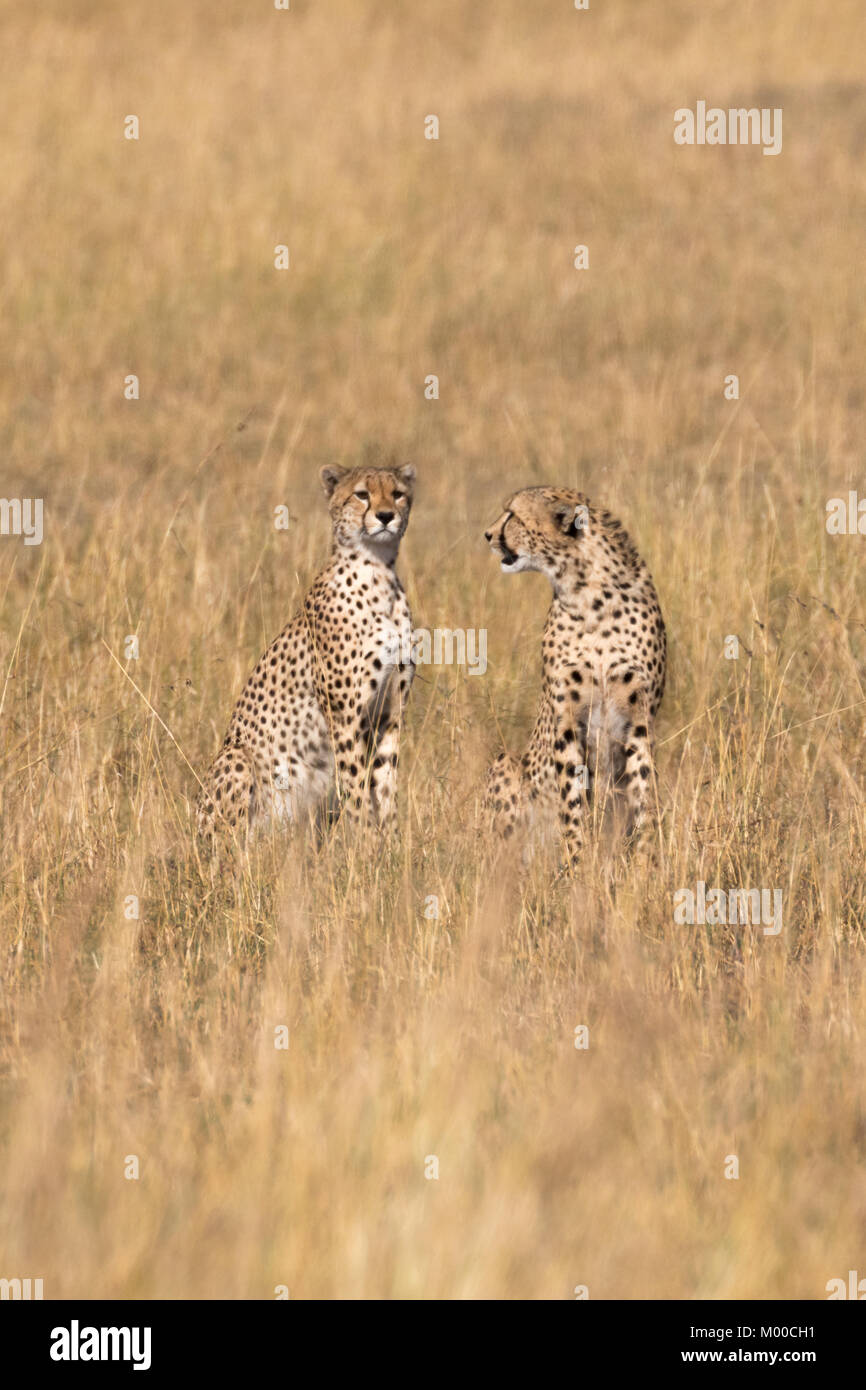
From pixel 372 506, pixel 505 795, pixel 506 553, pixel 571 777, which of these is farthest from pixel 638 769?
pixel 372 506

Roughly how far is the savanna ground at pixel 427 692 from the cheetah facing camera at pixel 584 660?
21 cm

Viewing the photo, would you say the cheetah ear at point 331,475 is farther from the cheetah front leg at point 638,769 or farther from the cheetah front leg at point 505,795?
the cheetah front leg at point 638,769

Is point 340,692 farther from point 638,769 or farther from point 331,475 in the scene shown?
point 638,769

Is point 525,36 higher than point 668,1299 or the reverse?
higher

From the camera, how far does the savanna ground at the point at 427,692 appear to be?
2727 mm

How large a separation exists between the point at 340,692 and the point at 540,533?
662mm

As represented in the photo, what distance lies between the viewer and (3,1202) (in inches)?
105

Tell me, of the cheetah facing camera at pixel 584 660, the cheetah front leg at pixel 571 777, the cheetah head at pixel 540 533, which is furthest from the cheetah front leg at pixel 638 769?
the cheetah head at pixel 540 533

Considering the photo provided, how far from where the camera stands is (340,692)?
4965mm

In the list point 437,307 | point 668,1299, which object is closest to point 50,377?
point 437,307

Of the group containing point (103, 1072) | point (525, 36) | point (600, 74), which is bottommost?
point (103, 1072)

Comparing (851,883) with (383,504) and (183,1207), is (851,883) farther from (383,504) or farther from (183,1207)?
(183,1207)

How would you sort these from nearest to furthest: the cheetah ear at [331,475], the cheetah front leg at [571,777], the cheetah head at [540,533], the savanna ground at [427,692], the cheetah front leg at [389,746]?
the savanna ground at [427,692]
the cheetah front leg at [571,777]
the cheetah head at [540,533]
the cheetah front leg at [389,746]
the cheetah ear at [331,475]

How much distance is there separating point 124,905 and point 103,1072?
779mm
